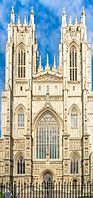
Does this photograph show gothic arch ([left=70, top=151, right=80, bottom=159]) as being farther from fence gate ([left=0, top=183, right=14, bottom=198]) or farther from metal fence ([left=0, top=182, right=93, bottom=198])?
fence gate ([left=0, top=183, right=14, bottom=198])

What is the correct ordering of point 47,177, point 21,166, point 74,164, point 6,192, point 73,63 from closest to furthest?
1. point 6,192
2. point 21,166
3. point 74,164
4. point 47,177
5. point 73,63

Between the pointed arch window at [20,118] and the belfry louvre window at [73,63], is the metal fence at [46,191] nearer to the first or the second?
the pointed arch window at [20,118]

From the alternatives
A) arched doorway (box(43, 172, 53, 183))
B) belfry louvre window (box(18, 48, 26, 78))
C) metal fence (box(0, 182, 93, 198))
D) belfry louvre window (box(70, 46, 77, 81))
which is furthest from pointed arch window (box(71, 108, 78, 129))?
metal fence (box(0, 182, 93, 198))

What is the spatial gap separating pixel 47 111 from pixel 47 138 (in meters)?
4.09

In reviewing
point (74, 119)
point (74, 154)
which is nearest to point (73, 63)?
point (74, 119)

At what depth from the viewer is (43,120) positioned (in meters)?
74.2

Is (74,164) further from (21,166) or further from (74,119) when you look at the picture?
(21,166)

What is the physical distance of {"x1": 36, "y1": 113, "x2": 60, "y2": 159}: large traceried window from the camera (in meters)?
73.2

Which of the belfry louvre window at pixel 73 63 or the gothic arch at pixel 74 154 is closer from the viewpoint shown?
the gothic arch at pixel 74 154

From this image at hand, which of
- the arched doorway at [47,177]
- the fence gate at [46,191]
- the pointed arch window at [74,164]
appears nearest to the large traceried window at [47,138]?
the pointed arch window at [74,164]

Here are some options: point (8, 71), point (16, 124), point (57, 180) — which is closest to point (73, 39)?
point (8, 71)

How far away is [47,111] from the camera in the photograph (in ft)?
243

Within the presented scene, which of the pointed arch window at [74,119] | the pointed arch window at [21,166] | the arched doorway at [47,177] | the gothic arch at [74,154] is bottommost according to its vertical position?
the arched doorway at [47,177]

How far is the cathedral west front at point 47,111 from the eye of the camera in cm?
7150
